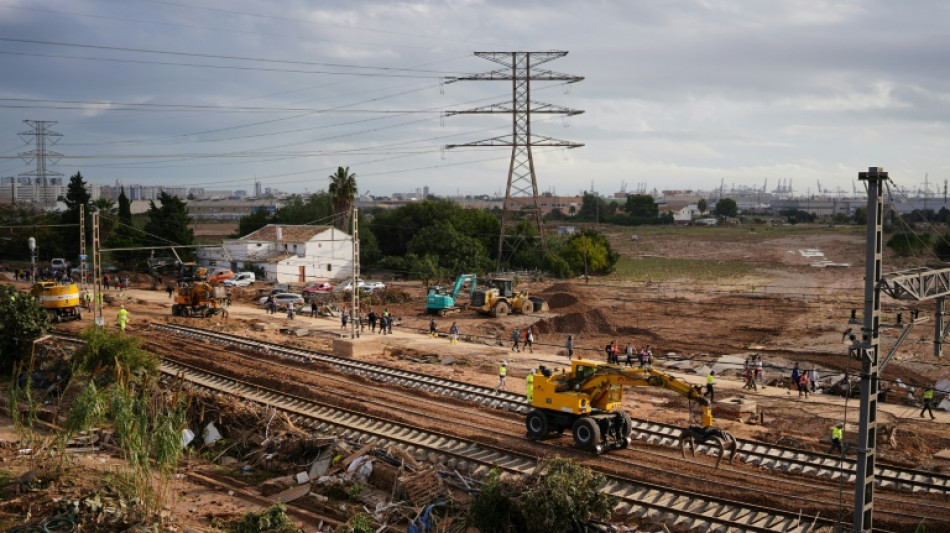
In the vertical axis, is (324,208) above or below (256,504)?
above

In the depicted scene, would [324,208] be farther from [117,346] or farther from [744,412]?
[744,412]

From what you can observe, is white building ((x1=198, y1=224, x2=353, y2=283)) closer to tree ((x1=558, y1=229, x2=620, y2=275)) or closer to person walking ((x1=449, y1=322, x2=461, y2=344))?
tree ((x1=558, y1=229, x2=620, y2=275))

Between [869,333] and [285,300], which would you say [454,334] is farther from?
[869,333]

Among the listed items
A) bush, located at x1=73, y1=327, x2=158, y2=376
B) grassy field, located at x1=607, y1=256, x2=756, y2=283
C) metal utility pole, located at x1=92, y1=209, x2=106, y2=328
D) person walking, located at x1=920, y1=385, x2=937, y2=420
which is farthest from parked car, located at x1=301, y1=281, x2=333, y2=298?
person walking, located at x1=920, y1=385, x2=937, y2=420

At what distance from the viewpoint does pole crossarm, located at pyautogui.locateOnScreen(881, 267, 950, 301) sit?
47.7 feet

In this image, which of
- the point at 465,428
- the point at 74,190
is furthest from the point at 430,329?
the point at 74,190

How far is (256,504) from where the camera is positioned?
2052 centimetres

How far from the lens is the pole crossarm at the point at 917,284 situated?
47.7 ft

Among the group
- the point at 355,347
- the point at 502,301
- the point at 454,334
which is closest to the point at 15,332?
the point at 355,347

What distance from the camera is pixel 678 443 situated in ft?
77.7

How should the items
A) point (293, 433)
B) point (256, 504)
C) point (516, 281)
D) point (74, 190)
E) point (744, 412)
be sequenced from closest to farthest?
point (256, 504) → point (293, 433) → point (744, 412) → point (516, 281) → point (74, 190)

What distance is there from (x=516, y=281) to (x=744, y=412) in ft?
149

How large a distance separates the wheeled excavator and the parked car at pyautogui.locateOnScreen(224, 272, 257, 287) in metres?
47.7

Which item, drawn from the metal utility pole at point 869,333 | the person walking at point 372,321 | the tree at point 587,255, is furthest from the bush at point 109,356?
the tree at point 587,255
